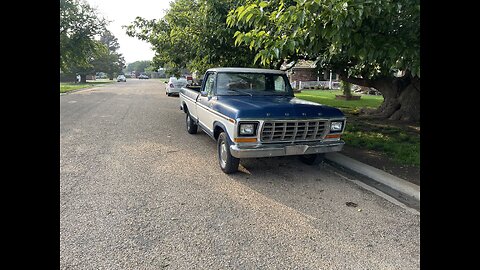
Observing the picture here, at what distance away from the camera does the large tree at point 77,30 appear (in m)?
24.1

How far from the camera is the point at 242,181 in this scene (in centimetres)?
471

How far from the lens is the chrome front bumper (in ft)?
14.7

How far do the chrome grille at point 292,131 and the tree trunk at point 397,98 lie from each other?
7190 millimetres

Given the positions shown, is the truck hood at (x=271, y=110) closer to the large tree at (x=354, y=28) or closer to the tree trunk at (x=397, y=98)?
the large tree at (x=354, y=28)

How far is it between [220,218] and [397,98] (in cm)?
1016

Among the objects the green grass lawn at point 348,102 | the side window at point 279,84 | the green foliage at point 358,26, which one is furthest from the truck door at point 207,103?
the green grass lawn at point 348,102

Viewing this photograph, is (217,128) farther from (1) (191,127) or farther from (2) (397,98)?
(2) (397,98)

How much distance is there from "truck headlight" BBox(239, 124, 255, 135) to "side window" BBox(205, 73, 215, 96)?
181cm

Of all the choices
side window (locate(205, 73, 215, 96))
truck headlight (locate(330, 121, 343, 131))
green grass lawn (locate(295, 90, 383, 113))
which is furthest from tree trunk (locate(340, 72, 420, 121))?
truck headlight (locate(330, 121, 343, 131))


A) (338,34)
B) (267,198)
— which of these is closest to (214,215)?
(267,198)

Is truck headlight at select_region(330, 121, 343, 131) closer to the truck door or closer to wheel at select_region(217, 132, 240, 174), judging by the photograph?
wheel at select_region(217, 132, 240, 174)

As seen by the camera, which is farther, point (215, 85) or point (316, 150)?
point (215, 85)

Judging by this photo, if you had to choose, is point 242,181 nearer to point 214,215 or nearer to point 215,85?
point 214,215
